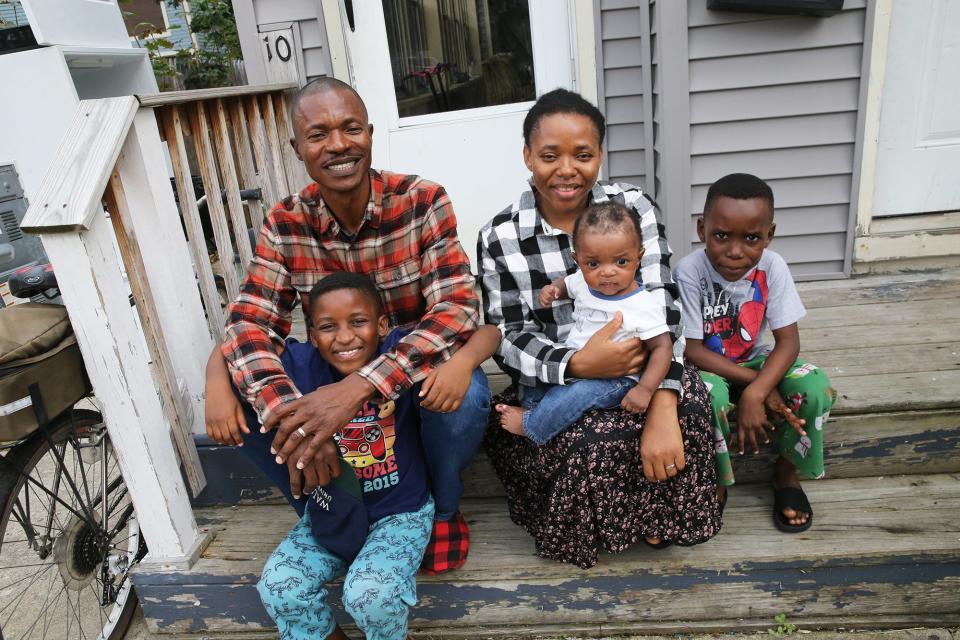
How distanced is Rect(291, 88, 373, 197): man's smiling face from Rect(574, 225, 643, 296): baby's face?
0.64 m

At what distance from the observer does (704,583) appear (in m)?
1.72

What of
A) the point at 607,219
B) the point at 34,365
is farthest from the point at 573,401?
the point at 34,365

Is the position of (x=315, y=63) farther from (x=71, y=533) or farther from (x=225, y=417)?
(x=71, y=533)

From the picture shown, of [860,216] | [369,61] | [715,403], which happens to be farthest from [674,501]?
[369,61]

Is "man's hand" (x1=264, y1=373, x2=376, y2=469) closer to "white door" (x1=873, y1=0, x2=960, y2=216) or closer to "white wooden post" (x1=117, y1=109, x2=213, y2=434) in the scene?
"white wooden post" (x1=117, y1=109, x2=213, y2=434)

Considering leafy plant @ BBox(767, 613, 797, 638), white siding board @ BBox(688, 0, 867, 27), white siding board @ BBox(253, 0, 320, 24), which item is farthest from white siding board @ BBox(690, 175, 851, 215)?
white siding board @ BBox(253, 0, 320, 24)

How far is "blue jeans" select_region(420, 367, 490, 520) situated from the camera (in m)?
1.69

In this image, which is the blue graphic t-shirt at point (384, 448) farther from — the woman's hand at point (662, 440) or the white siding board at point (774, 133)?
the white siding board at point (774, 133)

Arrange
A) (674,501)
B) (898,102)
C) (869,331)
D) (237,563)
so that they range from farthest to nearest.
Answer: (898,102) → (869,331) → (237,563) → (674,501)

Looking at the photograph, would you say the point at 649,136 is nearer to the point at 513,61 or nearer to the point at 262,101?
the point at 513,61

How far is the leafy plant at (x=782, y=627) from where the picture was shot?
172cm

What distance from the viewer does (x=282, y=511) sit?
2127 mm

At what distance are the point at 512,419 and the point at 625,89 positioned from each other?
1.95 m

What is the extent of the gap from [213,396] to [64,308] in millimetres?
472
